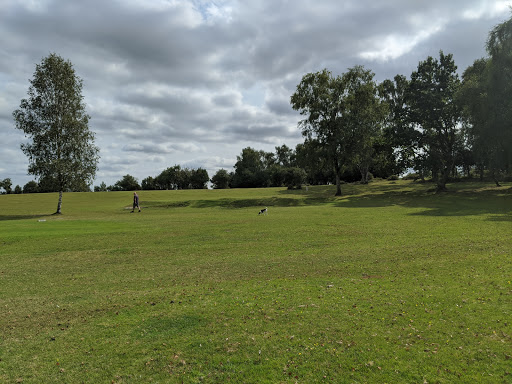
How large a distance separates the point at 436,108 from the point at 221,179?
354 feet

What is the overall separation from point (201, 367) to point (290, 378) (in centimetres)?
168

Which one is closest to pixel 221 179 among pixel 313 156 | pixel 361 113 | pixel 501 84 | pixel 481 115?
pixel 313 156

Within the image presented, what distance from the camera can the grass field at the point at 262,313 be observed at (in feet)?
19.1

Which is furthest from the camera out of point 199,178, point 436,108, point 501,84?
point 199,178

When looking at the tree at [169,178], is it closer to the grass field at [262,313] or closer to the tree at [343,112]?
the tree at [343,112]

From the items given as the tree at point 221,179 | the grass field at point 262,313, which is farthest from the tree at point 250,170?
the grass field at point 262,313

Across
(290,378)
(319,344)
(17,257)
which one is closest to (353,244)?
(319,344)

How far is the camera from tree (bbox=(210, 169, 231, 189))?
151500 millimetres

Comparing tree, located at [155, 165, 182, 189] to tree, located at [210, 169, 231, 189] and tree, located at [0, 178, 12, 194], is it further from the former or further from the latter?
tree, located at [0, 178, 12, 194]

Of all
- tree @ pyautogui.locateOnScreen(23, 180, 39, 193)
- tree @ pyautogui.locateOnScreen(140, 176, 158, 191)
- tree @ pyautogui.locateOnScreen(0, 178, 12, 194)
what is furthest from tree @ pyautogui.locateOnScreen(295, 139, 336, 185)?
tree @ pyautogui.locateOnScreen(0, 178, 12, 194)

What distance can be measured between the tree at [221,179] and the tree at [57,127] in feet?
349

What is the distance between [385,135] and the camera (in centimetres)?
6050

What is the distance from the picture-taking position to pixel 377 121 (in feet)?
192

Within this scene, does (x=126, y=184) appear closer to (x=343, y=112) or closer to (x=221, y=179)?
(x=221, y=179)
